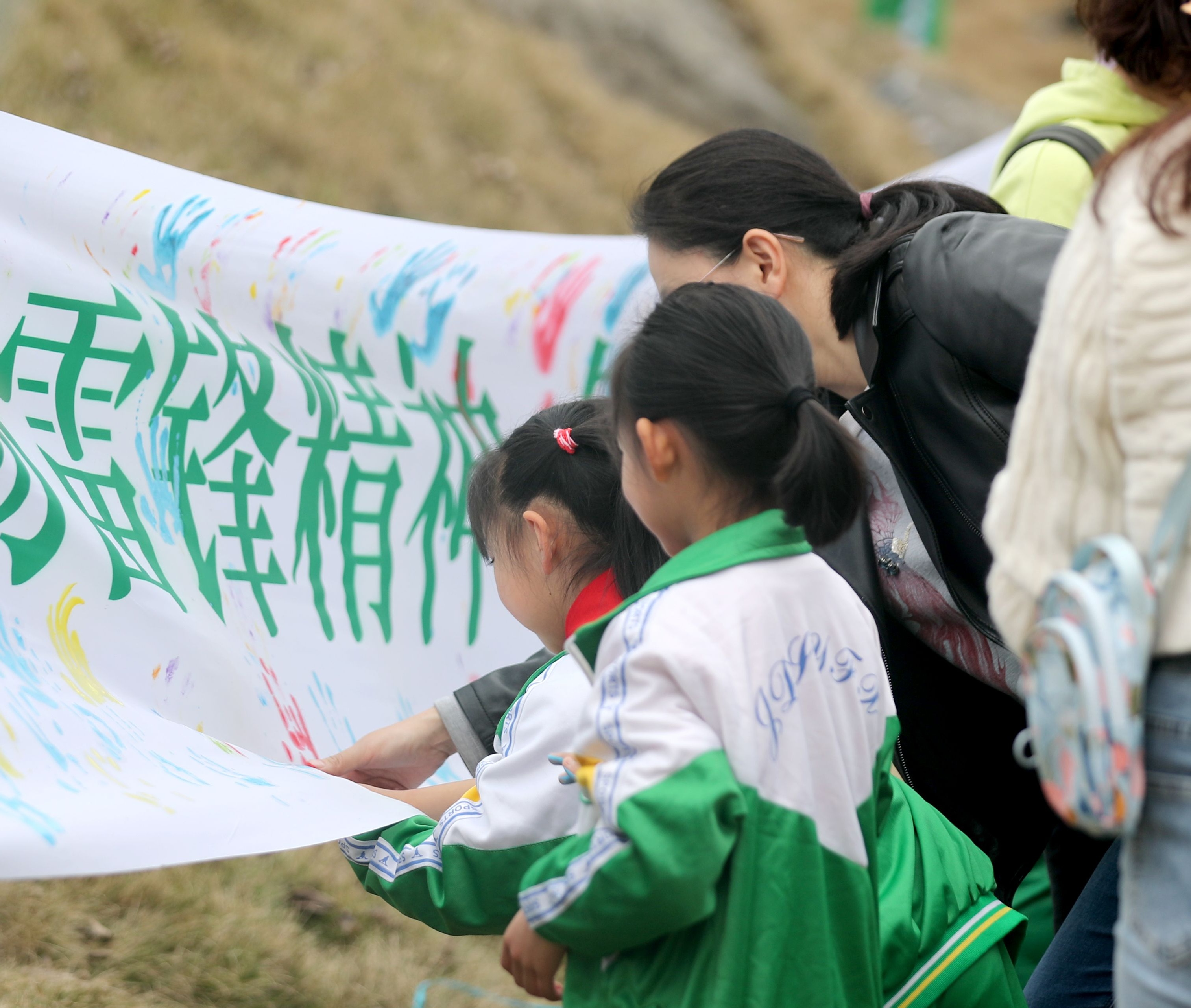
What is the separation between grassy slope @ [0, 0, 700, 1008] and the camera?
6.69 feet

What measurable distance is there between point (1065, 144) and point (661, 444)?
1.13 meters

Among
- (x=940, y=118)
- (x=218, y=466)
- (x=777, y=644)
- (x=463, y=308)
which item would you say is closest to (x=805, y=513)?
(x=777, y=644)

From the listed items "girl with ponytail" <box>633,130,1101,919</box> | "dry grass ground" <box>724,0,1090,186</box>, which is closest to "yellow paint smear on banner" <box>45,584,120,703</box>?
"girl with ponytail" <box>633,130,1101,919</box>

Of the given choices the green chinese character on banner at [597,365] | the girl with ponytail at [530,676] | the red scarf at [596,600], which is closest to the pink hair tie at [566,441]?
the girl with ponytail at [530,676]

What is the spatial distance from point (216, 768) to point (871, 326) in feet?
3.30

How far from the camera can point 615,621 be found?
1.22 m

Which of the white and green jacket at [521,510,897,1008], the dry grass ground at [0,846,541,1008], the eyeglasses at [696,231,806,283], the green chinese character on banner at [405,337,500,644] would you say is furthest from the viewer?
the green chinese character on banner at [405,337,500,644]

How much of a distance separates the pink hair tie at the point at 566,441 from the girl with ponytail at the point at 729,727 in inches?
10.3

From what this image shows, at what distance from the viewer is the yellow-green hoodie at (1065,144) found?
6.54ft

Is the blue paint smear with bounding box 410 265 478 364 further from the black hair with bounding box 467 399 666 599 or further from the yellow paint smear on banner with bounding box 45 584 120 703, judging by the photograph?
the yellow paint smear on banner with bounding box 45 584 120 703

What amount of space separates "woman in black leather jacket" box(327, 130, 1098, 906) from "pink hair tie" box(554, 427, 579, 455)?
0.28m

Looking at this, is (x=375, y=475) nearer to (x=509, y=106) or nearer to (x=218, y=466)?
(x=218, y=466)

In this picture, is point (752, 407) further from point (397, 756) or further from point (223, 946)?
point (223, 946)

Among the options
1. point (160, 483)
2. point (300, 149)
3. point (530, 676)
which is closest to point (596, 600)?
point (530, 676)
